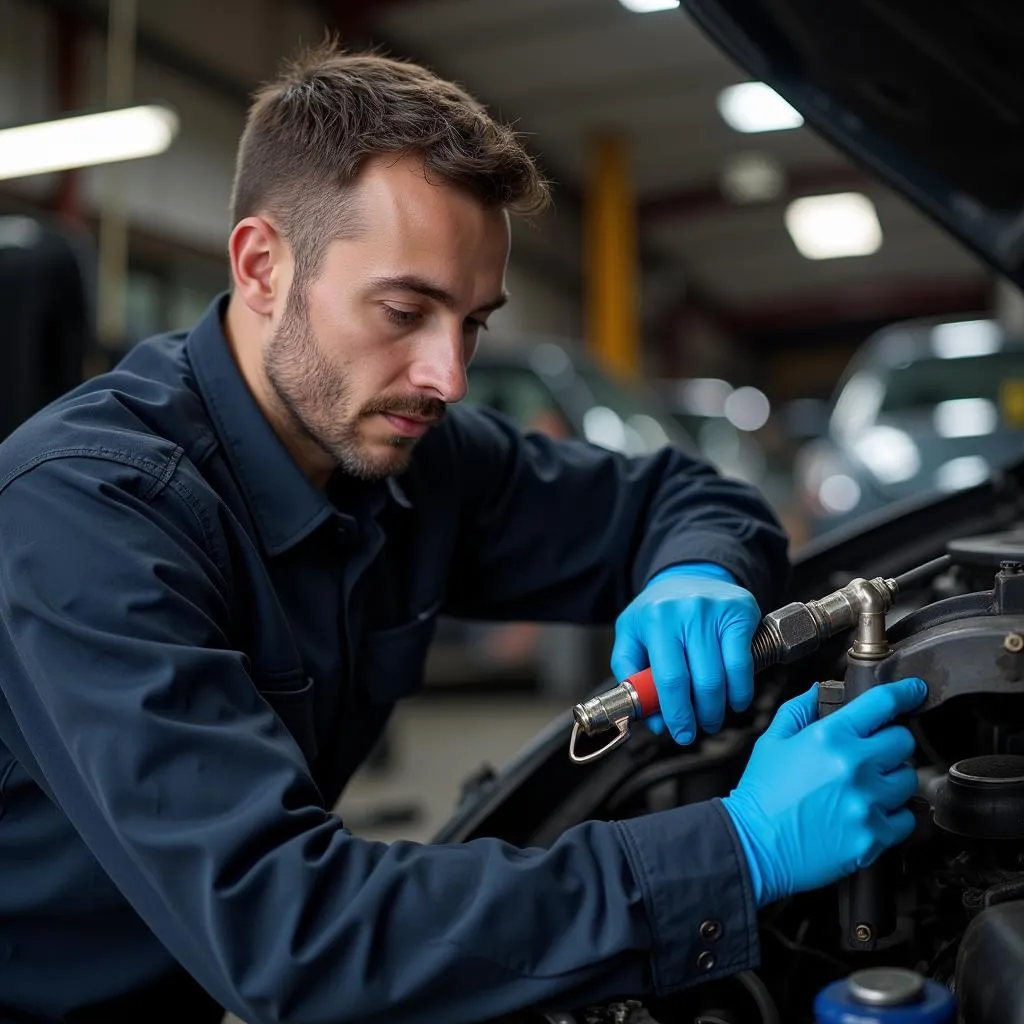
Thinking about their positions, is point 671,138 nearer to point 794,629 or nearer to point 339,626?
point 339,626

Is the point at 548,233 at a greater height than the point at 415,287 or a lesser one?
greater

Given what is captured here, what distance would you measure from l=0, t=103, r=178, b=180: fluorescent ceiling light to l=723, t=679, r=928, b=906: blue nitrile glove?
3.63 meters

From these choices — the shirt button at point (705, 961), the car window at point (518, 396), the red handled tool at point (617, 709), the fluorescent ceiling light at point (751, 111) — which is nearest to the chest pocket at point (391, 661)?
the red handled tool at point (617, 709)

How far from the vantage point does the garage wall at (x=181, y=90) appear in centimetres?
560

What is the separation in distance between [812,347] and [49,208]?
1537 centimetres

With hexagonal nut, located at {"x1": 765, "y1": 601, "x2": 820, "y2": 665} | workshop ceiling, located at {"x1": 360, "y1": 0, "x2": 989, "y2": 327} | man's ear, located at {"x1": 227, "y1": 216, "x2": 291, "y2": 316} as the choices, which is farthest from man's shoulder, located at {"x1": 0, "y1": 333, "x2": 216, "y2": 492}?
workshop ceiling, located at {"x1": 360, "y1": 0, "x2": 989, "y2": 327}

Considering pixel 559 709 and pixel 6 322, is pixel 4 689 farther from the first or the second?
pixel 559 709

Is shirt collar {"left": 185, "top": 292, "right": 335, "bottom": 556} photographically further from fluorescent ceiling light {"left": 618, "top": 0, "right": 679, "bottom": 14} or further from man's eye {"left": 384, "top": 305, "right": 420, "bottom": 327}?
fluorescent ceiling light {"left": 618, "top": 0, "right": 679, "bottom": 14}

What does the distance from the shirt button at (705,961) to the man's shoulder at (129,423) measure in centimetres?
58

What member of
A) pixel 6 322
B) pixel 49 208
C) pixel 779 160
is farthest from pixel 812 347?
pixel 6 322

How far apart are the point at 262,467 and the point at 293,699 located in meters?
0.24

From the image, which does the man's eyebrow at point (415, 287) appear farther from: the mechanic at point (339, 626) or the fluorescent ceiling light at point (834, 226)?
the fluorescent ceiling light at point (834, 226)

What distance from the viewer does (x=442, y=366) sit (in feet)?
3.98

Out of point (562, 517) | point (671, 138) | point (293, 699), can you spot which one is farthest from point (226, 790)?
point (671, 138)
